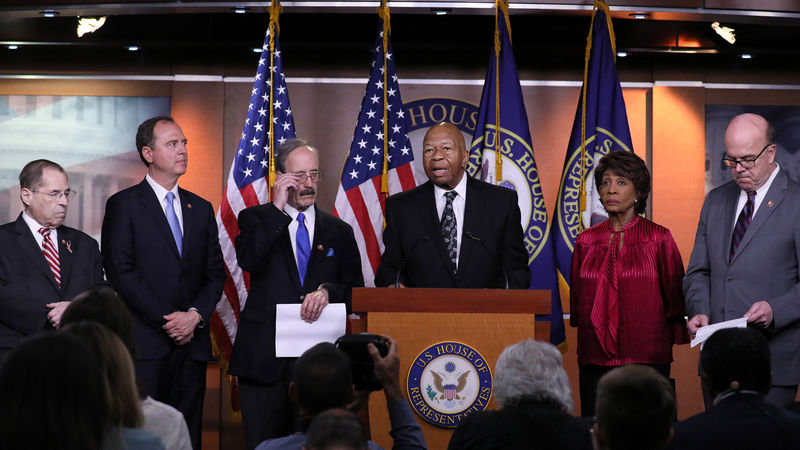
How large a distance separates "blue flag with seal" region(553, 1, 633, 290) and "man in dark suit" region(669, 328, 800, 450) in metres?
2.66

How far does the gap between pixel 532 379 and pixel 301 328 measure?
68.2 inches

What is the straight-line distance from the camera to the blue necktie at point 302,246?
4.62 m

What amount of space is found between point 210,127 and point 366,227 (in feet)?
4.85

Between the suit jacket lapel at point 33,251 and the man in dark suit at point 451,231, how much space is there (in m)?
1.58

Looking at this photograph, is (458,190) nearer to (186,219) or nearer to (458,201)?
(458,201)

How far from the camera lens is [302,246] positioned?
15.2ft

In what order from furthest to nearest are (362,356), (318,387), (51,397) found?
1. (362,356)
2. (318,387)
3. (51,397)

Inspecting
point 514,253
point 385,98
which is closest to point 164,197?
point 385,98

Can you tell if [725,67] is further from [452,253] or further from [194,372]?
[194,372]

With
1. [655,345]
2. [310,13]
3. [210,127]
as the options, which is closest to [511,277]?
[655,345]

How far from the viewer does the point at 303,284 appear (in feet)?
15.0

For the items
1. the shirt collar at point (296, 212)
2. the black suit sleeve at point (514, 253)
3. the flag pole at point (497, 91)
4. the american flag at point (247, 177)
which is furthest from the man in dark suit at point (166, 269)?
the flag pole at point (497, 91)

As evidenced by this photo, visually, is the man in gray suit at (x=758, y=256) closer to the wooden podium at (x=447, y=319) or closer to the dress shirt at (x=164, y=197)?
the wooden podium at (x=447, y=319)

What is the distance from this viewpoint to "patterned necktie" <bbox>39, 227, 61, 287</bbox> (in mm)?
4598
